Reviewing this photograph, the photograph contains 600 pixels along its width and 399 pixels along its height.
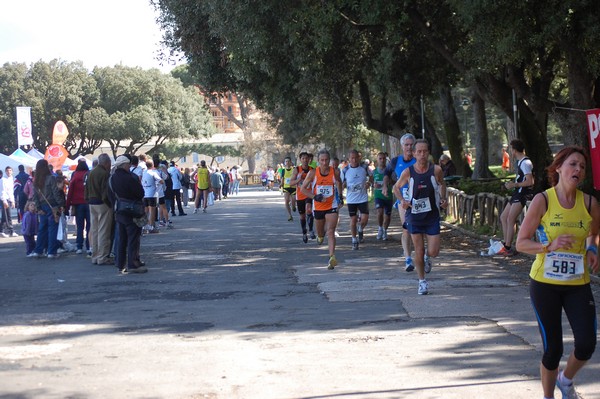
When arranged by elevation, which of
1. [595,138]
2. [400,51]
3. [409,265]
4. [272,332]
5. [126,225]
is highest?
[400,51]

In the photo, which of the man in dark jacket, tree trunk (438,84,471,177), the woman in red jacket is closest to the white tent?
tree trunk (438,84,471,177)

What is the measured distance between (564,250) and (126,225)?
9.31 m

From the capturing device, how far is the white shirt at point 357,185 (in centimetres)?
1775

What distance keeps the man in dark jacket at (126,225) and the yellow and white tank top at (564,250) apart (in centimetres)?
909

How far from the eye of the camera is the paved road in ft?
21.4

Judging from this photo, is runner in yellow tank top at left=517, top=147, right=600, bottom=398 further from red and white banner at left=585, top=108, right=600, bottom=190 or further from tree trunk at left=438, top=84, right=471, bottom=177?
tree trunk at left=438, top=84, right=471, bottom=177

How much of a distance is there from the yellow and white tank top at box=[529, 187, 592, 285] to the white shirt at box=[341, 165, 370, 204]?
12032 millimetres

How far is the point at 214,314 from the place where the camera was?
977 centimetres

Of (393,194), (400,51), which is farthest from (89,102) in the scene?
(393,194)

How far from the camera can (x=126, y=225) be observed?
13.9m

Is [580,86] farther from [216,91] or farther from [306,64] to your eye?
[216,91]

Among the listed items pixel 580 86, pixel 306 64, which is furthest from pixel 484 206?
pixel 306 64

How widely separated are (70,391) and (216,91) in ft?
66.7

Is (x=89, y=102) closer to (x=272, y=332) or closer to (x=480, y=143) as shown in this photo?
(x=480, y=143)
